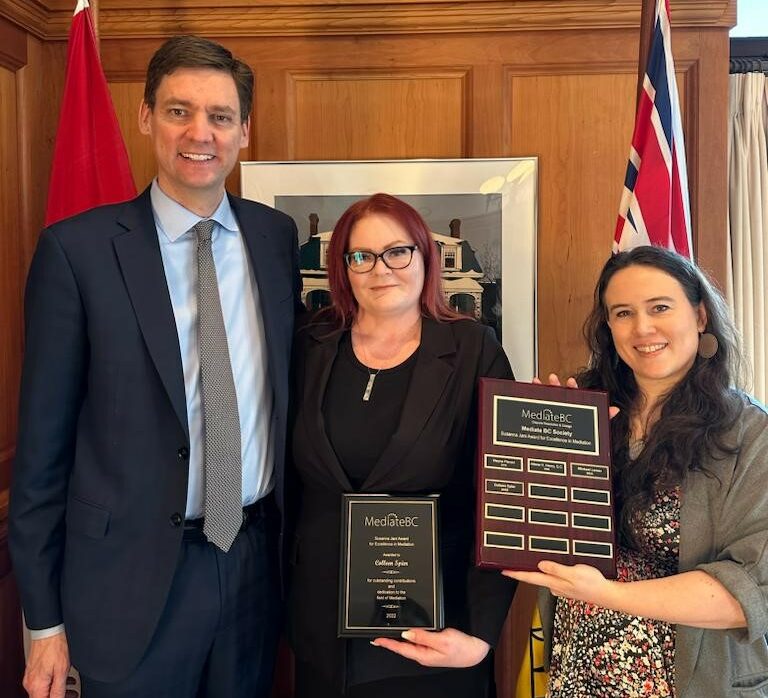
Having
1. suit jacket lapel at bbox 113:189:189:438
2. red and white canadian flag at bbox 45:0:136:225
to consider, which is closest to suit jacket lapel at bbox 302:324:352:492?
suit jacket lapel at bbox 113:189:189:438

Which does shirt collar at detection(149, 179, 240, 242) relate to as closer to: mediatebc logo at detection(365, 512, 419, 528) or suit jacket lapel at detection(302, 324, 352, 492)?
suit jacket lapel at detection(302, 324, 352, 492)

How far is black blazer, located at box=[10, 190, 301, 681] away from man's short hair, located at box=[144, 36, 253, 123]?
337mm

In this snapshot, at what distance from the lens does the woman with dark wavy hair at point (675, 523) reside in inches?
48.7

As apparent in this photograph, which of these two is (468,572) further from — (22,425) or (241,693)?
(22,425)

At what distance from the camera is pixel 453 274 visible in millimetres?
2180

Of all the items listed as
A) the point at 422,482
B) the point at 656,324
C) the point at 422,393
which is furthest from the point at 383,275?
the point at 656,324

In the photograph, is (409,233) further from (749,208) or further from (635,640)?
(749,208)

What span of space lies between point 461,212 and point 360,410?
0.91m

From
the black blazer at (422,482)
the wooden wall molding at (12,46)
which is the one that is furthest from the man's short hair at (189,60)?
the wooden wall molding at (12,46)

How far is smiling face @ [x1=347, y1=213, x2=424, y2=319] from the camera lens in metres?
1.50

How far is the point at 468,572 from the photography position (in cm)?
147

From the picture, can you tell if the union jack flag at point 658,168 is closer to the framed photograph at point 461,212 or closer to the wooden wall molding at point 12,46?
the framed photograph at point 461,212

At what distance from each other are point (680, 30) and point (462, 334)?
131cm

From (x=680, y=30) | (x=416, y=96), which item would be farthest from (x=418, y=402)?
(x=680, y=30)
